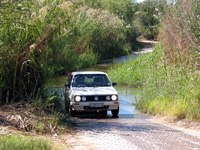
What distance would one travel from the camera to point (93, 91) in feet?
40.5

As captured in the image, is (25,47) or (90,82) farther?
(90,82)

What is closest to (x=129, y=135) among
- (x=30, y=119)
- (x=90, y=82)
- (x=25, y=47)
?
(x=30, y=119)

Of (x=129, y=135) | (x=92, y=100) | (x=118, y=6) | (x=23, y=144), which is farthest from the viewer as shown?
(x=118, y=6)

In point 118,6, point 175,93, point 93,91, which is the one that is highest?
point 118,6

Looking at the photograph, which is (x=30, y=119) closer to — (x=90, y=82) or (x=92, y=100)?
(x=92, y=100)

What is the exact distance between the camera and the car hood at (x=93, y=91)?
39.8 feet

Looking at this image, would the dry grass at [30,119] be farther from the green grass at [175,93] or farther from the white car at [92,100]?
the green grass at [175,93]

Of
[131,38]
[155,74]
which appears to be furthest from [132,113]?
[131,38]

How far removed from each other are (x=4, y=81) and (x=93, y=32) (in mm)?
23649

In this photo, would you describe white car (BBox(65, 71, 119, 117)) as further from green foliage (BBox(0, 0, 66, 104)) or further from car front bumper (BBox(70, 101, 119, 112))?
green foliage (BBox(0, 0, 66, 104))

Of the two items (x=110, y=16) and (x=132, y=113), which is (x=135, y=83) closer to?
(x=132, y=113)

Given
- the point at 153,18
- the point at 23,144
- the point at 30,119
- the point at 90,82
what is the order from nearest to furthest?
1. the point at 23,144
2. the point at 30,119
3. the point at 90,82
4. the point at 153,18

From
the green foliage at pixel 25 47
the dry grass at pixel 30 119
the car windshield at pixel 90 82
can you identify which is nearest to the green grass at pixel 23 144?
the dry grass at pixel 30 119

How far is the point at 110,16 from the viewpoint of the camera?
3925cm
